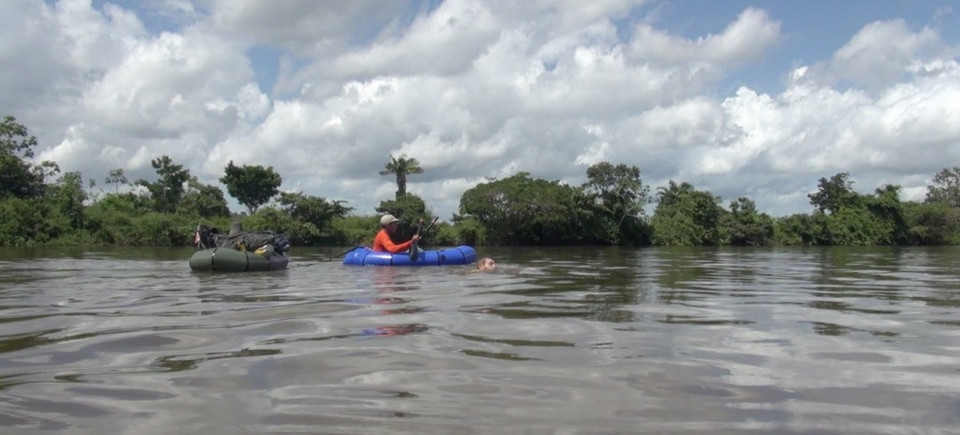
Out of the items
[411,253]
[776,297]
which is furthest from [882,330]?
[411,253]

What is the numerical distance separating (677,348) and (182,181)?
170 ft

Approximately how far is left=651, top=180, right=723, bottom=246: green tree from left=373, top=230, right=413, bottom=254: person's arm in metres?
40.3

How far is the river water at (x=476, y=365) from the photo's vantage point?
3.10m

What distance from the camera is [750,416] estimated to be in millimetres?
3152

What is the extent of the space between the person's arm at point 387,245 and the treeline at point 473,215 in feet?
84.2

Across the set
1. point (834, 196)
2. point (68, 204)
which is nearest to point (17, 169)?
point (68, 204)

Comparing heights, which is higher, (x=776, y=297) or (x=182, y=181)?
(x=182, y=181)

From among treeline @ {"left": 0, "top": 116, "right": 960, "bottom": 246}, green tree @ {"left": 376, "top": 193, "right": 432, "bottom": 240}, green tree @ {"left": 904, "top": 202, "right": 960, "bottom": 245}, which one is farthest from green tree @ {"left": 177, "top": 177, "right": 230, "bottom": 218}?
green tree @ {"left": 904, "top": 202, "right": 960, "bottom": 245}

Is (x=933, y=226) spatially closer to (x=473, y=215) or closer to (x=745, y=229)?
(x=745, y=229)

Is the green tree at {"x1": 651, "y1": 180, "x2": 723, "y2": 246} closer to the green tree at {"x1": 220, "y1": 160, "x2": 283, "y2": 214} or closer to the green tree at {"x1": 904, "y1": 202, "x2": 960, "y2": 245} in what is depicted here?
the green tree at {"x1": 904, "y1": 202, "x2": 960, "y2": 245}

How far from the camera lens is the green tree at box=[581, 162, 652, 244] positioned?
169 feet

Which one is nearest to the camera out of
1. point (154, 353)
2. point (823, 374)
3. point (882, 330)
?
point (823, 374)

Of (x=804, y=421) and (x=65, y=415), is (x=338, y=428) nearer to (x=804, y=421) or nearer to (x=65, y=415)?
(x=65, y=415)

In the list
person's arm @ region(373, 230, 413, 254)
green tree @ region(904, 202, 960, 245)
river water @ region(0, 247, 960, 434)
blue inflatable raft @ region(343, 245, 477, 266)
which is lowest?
river water @ region(0, 247, 960, 434)
